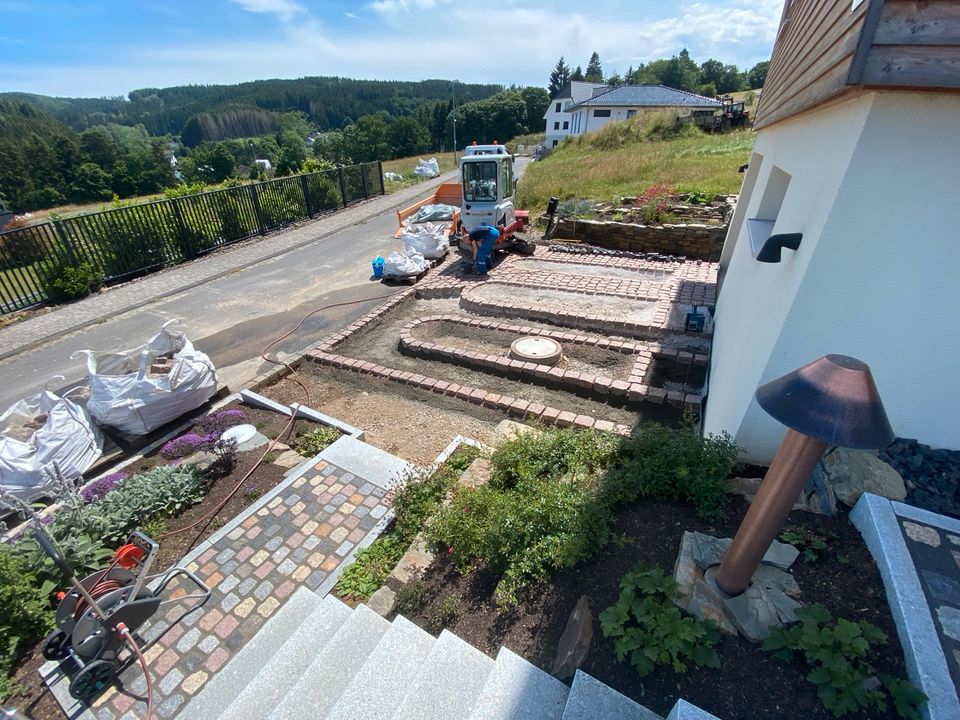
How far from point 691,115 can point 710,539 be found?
104ft

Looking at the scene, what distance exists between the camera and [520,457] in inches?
140

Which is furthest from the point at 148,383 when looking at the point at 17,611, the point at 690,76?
the point at 690,76

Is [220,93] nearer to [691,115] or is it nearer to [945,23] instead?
[691,115]

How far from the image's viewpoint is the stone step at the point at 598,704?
1.70 m

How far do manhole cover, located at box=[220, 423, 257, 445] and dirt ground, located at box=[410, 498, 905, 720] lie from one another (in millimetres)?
3157

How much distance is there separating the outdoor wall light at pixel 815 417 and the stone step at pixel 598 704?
988 millimetres

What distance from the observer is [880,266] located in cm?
220

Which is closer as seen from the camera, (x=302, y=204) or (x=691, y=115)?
(x=302, y=204)

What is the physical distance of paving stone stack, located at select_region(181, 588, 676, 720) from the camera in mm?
1844

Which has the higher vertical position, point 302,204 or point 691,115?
point 691,115

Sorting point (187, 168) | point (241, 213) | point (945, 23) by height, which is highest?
point (945, 23)

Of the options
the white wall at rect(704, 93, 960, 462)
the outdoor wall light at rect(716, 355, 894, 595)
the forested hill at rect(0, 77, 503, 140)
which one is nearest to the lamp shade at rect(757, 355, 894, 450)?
the outdoor wall light at rect(716, 355, 894, 595)

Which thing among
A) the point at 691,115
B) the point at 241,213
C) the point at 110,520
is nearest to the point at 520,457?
the point at 110,520

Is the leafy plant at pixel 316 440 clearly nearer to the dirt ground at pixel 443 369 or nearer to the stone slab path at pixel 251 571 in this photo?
the stone slab path at pixel 251 571
